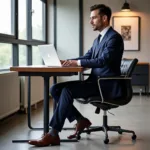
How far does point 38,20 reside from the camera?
24.8 feet

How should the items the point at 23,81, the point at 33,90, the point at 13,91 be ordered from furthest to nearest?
the point at 33,90 → the point at 23,81 → the point at 13,91

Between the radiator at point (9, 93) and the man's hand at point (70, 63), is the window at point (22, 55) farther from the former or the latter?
the man's hand at point (70, 63)

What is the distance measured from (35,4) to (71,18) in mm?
1372

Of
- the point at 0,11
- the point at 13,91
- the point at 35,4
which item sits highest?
the point at 35,4

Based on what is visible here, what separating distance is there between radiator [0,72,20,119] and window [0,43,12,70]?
1.04 ft

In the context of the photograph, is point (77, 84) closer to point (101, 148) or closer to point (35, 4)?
point (101, 148)

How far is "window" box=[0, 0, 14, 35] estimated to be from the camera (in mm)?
5090

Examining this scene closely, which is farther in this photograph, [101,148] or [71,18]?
[71,18]

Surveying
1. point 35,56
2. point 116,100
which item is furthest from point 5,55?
point 116,100

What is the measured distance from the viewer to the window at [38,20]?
279 inches

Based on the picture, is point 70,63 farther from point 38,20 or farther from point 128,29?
point 128,29

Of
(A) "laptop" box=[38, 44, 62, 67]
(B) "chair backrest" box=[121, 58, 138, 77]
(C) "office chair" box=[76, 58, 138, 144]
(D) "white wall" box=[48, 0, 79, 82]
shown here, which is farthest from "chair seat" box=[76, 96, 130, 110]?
(D) "white wall" box=[48, 0, 79, 82]

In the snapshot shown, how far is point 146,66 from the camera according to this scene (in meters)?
7.82

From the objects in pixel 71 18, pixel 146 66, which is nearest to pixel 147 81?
pixel 146 66
